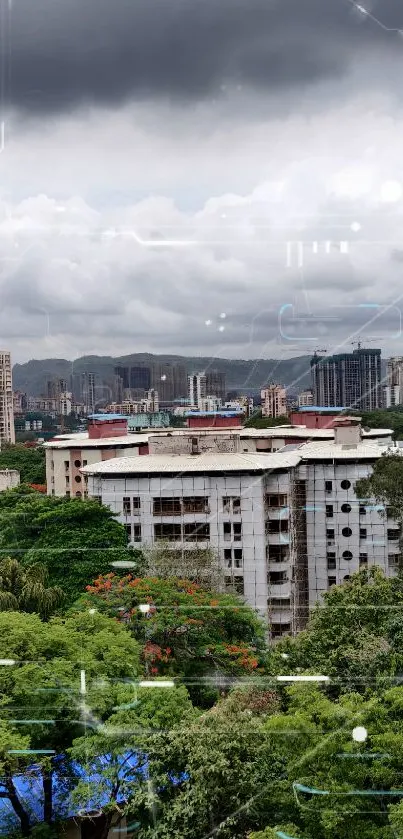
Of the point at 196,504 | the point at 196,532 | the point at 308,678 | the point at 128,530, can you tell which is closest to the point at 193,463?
the point at 196,504

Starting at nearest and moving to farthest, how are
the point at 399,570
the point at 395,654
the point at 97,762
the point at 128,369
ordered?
1. the point at 97,762
2. the point at 395,654
3. the point at 128,369
4. the point at 399,570

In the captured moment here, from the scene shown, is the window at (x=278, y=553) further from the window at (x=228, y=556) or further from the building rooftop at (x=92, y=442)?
the building rooftop at (x=92, y=442)

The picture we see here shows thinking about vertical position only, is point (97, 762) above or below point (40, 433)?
below

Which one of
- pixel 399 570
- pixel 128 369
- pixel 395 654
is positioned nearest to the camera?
pixel 395 654

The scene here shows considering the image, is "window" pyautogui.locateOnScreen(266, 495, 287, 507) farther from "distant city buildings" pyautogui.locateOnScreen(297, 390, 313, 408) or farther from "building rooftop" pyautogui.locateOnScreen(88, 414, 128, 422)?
"building rooftop" pyautogui.locateOnScreen(88, 414, 128, 422)

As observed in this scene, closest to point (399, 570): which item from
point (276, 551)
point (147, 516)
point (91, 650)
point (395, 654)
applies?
point (276, 551)

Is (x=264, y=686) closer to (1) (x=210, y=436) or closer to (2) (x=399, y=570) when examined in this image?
(2) (x=399, y=570)

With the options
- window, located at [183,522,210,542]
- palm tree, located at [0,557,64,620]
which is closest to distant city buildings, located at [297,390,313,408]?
window, located at [183,522,210,542]

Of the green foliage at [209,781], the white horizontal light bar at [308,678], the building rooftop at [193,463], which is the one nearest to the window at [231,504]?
the building rooftop at [193,463]
